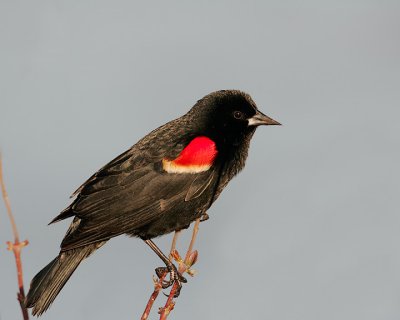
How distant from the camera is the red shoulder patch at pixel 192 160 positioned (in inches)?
204

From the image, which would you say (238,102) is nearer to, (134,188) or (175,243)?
(134,188)

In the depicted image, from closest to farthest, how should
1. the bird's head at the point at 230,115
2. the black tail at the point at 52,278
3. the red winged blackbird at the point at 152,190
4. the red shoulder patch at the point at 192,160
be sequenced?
the black tail at the point at 52,278 < the red winged blackbird at the point at 152,190 < the red shoulder patch at the point at 192,160 < the bird's head at the point at 230,115

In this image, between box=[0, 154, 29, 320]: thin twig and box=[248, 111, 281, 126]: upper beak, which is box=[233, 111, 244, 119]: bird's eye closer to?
box=[248, 111, 281, 126]: upper beak

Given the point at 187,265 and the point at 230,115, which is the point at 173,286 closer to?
the point at 187,265

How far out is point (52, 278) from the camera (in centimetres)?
482

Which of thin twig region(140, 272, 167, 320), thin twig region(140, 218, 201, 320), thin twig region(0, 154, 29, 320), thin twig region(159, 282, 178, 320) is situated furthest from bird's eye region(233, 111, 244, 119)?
thin twig region(0, 154, 29, 320)

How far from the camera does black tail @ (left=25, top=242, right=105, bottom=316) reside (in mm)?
4641

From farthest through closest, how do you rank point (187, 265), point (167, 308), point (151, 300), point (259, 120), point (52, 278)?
point (259, 120), point (52, 278), point (187, 265), point (151, 300), point (167, 308)

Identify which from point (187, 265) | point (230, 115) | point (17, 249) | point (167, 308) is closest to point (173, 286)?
point (167, 308)

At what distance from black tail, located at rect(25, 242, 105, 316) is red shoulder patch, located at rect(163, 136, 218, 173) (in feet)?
2.71

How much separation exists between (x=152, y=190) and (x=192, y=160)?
1.30 ft

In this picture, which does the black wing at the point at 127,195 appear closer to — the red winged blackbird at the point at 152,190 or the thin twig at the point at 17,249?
the red winged blackbird at the point at 152,190

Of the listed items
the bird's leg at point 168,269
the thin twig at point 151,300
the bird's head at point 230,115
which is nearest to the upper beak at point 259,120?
the bird's head at point 230,115

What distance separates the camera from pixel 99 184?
16.8ft
